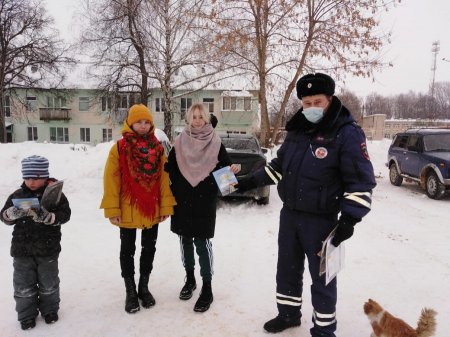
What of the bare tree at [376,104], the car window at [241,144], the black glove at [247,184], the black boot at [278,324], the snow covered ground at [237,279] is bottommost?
the snow covered ground at [237,279]

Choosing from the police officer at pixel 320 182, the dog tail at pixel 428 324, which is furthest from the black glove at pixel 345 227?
the dog tail at pixel 428 324

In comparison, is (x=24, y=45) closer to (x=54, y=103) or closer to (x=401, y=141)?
(x=54, y=103)

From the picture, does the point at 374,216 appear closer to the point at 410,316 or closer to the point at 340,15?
the point at 410,316

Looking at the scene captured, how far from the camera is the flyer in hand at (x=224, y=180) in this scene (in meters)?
3.27

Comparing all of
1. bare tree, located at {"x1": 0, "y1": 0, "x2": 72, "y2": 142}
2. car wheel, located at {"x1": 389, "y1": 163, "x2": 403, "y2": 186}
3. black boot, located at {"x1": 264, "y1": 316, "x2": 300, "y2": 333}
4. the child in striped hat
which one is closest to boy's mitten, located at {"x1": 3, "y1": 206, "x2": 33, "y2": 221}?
the child in striped hat

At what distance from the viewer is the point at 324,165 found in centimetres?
262

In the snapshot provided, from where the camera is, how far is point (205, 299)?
347 cm

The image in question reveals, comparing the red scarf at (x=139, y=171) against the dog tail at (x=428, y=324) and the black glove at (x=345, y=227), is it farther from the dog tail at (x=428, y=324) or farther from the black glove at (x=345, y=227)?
the dog tail at (x=428, y=324)

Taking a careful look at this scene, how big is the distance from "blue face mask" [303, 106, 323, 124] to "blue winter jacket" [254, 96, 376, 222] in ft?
0.14

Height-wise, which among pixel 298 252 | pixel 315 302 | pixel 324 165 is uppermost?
pixel 324 165

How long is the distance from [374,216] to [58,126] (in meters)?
36.1

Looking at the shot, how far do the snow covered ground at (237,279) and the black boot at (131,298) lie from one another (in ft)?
0.22

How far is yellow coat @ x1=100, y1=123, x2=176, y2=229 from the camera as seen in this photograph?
3.20 meters

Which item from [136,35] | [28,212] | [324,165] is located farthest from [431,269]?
[136,35]
